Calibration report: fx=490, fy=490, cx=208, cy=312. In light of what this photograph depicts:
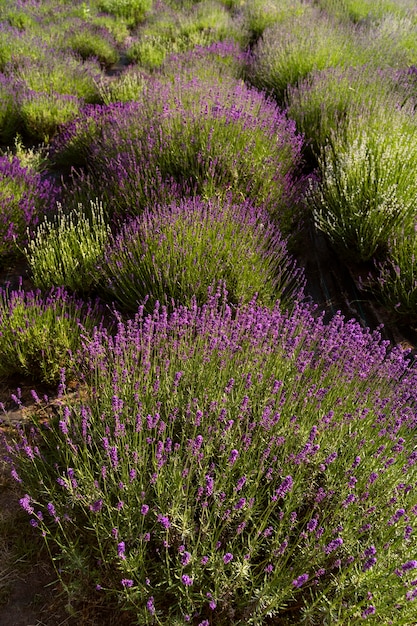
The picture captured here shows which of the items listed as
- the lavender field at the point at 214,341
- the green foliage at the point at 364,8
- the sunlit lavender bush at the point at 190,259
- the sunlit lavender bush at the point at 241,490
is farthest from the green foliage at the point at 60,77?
the sunlit lavender bush at the point at 241,490

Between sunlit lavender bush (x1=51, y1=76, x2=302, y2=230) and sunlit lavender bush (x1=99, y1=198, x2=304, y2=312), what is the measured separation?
17.9 inches

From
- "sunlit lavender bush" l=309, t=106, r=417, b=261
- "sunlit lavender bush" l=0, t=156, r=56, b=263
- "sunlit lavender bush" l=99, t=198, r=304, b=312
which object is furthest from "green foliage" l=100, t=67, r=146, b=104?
"sunlit lavender bush" l=99, t=198, r=304, b=312

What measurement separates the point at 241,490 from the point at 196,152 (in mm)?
3124

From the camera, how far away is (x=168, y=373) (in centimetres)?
245

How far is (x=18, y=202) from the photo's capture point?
4234 mm

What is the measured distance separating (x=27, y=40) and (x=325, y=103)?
5569 millimetres

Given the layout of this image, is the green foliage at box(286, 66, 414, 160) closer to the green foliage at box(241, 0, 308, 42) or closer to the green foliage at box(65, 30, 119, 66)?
the green foliage at box(241, 0, 308, 42)

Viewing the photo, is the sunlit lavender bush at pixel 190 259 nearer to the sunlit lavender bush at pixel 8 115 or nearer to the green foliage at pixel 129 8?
the sunlit lavender bush at pixel 8 115

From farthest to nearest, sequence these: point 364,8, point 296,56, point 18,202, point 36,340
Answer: point 364,8
point 296,56
point 18,202
point 36,340

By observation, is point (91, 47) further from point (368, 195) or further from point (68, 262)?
point (368, 195)

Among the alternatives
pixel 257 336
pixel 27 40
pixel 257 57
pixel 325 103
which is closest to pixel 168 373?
pixel 257 336

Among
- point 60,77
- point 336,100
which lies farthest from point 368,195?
point 60,77

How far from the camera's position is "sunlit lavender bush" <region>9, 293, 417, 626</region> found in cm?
170

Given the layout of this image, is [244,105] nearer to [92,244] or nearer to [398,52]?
[92,244]
